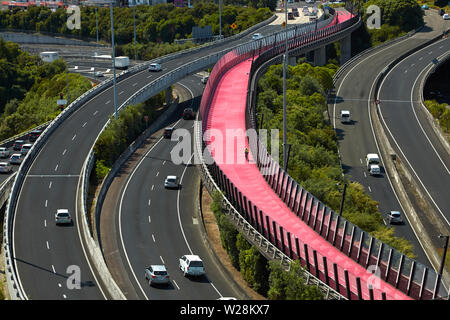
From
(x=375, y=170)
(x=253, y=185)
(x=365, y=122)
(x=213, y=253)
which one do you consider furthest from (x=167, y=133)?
(x=213, y=253)

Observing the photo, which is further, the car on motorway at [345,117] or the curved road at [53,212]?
the car on motorway at [345,117]

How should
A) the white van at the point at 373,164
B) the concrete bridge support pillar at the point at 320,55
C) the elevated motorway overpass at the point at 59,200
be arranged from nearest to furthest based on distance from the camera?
the elevated motorway overpass at the point at 59,200
the white van at the point at 373,164
the concrete bridge support pillar at the point at 320,55

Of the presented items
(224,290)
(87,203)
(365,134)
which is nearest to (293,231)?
Result: (224,290)

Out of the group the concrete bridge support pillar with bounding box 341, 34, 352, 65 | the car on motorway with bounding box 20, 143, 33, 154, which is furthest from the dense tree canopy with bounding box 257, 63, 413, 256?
the car on motorway with bounding box 20, 143, 33, 154

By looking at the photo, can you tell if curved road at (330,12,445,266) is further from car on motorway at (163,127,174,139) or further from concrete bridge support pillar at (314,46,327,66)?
car on motorway at (163,127,174,139)

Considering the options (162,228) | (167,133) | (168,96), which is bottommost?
(162,228)

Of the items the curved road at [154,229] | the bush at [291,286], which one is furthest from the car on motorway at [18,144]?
the bush at [291,286]

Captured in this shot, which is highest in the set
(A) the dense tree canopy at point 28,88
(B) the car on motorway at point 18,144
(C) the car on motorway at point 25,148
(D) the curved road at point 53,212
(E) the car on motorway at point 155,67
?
(E) the car on motorway at point 155,67

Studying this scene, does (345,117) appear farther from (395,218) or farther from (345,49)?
(345,49)

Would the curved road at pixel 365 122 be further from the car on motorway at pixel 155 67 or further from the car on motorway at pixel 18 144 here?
the car on motorway at pixel 18 144
